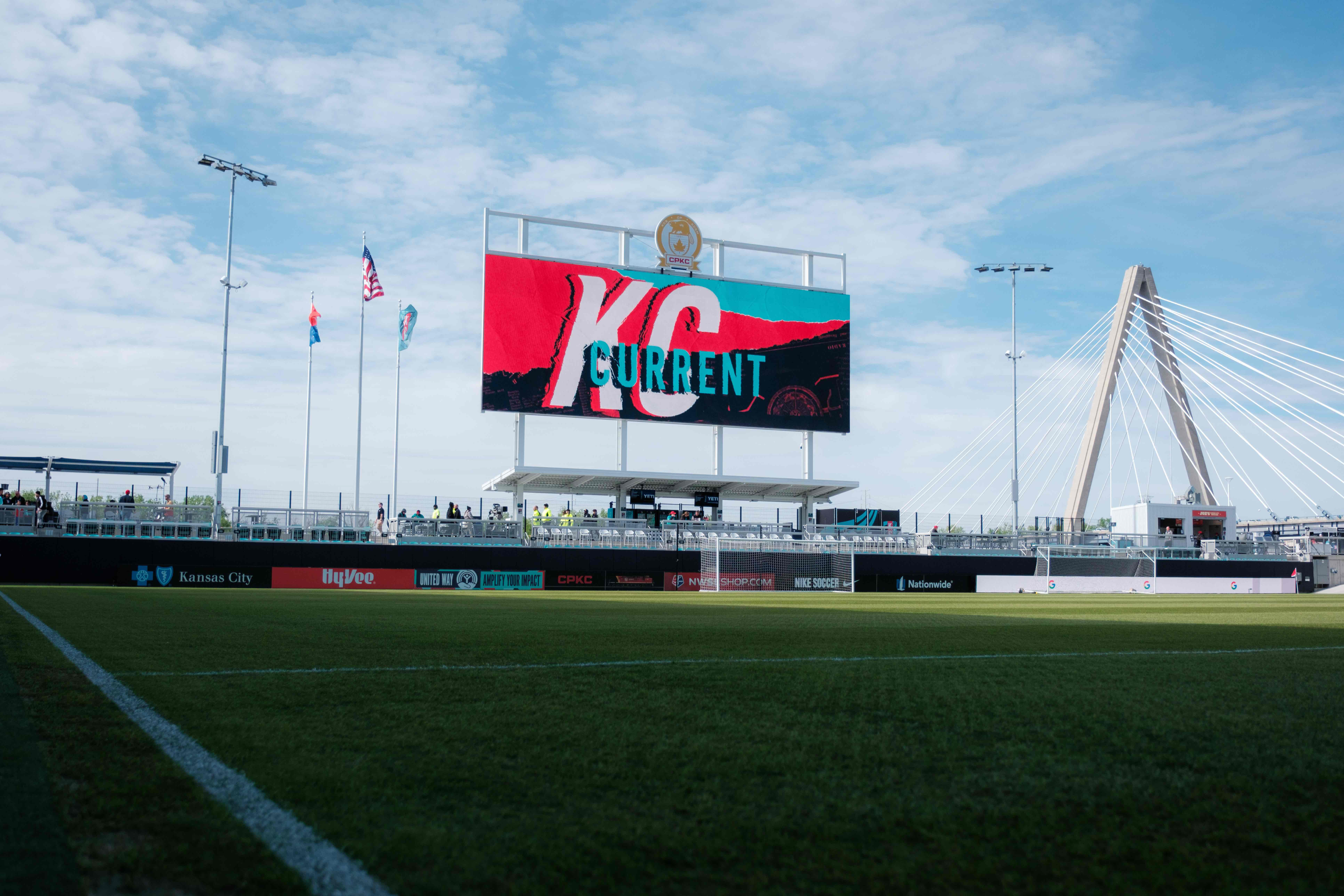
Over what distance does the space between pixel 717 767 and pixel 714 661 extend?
122 inches

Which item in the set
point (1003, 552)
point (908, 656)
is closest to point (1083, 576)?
point (1003, 552)

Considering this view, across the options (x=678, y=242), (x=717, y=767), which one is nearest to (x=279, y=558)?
(x=678, y=242)

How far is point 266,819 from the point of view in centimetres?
224

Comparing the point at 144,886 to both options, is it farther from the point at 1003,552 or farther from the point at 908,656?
the point at 1003,552

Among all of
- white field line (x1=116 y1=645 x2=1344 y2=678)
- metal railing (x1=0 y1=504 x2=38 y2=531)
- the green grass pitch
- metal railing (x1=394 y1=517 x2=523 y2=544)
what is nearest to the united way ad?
metal railing (x1=394 y1=517 x2=523 y2=544)

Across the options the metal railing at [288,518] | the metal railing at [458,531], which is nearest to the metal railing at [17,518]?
the metal railing at [288,518]

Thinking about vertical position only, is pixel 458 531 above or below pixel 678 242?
below

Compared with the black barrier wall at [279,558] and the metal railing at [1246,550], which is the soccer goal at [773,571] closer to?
the black barrier wall at [279,558]

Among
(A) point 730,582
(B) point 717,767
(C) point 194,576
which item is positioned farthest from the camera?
(A) point 730,582

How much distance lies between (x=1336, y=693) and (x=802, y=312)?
35.0 metres

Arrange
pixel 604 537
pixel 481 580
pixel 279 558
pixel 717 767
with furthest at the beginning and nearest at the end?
pixel 604 537 < pixel 481 580 < pixel 279 558 < pixel 717 767

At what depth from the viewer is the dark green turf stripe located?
6.01 feet

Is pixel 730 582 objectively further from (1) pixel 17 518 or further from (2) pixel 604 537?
(1) pixel 17 518

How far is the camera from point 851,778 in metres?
2.69
